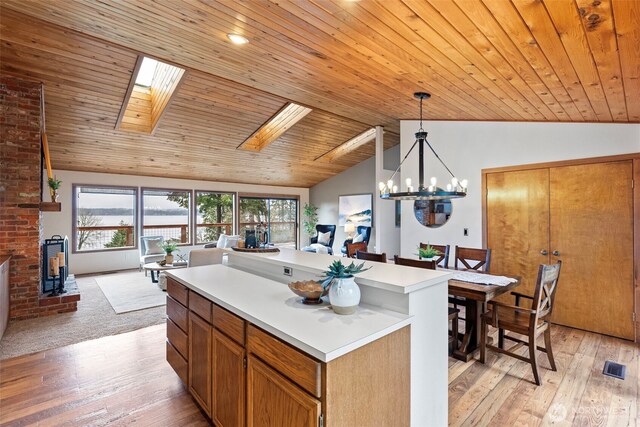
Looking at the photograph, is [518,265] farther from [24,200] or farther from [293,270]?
[24,200]

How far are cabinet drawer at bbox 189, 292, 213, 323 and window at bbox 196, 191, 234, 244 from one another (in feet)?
22.3

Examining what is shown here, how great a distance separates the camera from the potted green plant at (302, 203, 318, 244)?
408 inches

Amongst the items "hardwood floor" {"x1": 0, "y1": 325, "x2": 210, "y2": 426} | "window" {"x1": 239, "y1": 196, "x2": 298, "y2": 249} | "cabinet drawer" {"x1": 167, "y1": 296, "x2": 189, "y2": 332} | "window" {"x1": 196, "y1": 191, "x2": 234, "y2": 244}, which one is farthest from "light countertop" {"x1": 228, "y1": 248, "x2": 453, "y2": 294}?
"window" {"x1": 239, "y1": 196, "x2": 298, "y2": 249}

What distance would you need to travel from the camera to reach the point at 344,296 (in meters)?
1.56

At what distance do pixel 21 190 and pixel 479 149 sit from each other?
244 inches

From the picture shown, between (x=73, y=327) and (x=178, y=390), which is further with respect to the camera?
(x=73, y=327)

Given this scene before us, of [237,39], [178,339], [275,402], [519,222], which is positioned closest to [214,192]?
[237,39]

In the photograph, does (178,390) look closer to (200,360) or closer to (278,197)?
(200,360)

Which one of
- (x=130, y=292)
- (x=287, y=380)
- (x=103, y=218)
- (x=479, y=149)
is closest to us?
(x=287, y=380)

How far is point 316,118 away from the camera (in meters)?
6.37

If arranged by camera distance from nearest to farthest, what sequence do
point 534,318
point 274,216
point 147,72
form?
point 534,318, point 147,72, point 274,216

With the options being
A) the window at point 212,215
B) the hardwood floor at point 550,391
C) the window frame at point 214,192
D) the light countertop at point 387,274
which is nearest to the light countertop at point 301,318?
the light countertop at point 387,274

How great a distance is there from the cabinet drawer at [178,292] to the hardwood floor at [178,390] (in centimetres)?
73

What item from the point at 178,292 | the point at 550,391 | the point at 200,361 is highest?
the point at 178,292
